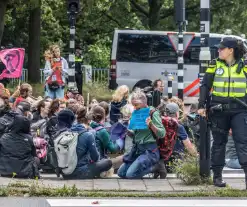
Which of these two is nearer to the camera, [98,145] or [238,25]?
[98,145]

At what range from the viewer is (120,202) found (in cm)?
1015

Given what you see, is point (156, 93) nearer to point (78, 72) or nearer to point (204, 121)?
point (204, 121)

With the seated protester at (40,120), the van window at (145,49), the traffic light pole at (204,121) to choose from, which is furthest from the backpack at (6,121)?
the van window at (145,49)

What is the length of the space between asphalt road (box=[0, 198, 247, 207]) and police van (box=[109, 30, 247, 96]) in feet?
64.1

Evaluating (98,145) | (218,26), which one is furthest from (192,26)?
(98,145)

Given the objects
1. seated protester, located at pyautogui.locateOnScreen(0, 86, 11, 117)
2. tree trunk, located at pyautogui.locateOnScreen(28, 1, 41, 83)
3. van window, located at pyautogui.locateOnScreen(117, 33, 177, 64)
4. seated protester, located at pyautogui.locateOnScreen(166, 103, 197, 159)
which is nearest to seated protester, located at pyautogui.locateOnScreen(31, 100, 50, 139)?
seated protester, located at pyautogui.locateOnScreen(0, 86, 11, 117)

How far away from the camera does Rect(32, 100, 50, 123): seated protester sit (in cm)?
1429

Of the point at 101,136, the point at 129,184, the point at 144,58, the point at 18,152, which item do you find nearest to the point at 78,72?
the point at 144,58

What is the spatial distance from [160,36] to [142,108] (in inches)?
695

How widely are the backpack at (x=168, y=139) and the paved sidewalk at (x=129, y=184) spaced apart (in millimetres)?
465

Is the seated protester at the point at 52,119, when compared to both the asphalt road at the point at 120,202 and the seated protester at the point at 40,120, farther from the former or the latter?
the asphalt road at the point at 120,202

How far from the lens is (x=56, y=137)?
1234 centimetres

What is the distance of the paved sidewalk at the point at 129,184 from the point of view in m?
11.1

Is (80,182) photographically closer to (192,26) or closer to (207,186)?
(207,186)
